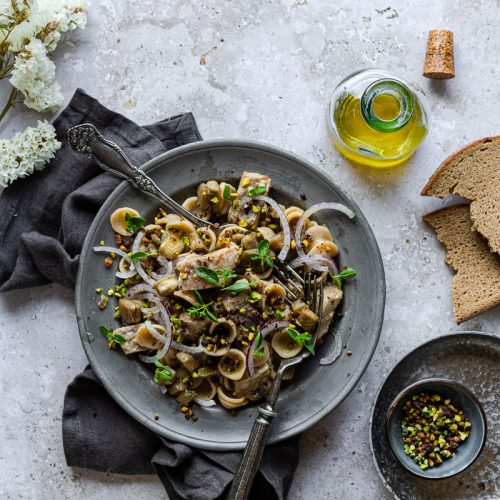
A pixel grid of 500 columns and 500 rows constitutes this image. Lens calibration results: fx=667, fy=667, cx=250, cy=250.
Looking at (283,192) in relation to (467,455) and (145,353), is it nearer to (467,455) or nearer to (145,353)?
(145,353)

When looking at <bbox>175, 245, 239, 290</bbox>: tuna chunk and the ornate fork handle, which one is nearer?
<bbox>175, 245, 239, 290</bbox>: tuna chunk

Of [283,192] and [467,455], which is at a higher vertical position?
[283,192]

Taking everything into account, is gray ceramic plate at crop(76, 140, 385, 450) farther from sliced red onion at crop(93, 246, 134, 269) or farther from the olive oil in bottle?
the olive oil in bottle

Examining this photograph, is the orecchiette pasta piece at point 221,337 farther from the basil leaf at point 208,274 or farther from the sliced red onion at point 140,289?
the sliced red onion at point 140,289

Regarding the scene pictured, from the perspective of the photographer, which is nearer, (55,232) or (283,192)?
(283,192)

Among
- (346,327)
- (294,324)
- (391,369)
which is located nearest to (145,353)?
(294,324)

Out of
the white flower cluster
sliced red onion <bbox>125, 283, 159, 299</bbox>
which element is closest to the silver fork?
sliced red onion <bbox>125, 283, 159, 299</bbox>
